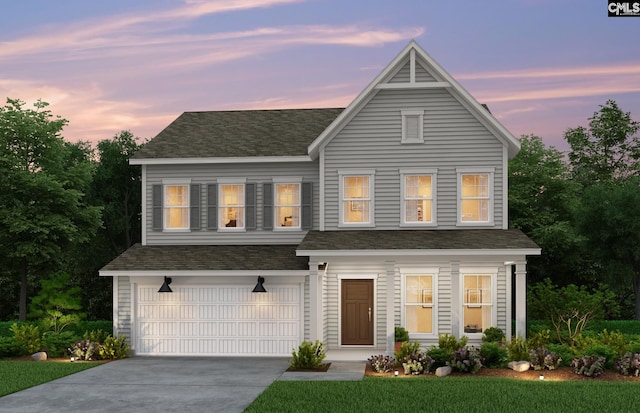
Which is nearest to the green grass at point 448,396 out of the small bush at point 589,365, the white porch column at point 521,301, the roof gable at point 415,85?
the small bush at point 589,365

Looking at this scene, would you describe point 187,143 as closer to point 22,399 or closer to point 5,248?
point 5,248

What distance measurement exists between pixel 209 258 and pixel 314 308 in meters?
4.48

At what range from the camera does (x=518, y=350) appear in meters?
19.5

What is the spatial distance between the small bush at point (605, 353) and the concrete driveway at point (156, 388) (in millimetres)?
8297

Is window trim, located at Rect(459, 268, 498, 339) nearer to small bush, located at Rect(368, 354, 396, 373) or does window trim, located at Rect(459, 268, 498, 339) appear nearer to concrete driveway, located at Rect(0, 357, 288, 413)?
small bush, located at Rect(368, 354, 396, 373)

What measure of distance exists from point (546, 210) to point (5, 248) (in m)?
28.9

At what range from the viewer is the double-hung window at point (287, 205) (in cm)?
2470

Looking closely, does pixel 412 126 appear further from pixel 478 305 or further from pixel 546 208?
pixel 546 208

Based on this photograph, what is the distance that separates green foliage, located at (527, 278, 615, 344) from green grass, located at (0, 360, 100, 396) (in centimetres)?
1427

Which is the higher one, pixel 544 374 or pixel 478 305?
pixel 478 305

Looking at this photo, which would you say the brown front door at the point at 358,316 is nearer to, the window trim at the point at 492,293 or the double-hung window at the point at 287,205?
the window trim at the point at 492,293

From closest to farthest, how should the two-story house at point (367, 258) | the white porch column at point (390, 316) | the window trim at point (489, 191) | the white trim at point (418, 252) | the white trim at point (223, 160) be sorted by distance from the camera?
the white porch column at point (390, 316) → the white trim at point (418, 252) → the two-story house at point (367, 258) → the window trim at point (489, 191) → the white trim at point (223, 160)

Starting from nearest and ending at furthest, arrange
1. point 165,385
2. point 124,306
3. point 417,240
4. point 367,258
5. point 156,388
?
point 156,388, point 165,385, point 417,240, point 367,258, point 124,306

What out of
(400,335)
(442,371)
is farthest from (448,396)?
(400,335)
